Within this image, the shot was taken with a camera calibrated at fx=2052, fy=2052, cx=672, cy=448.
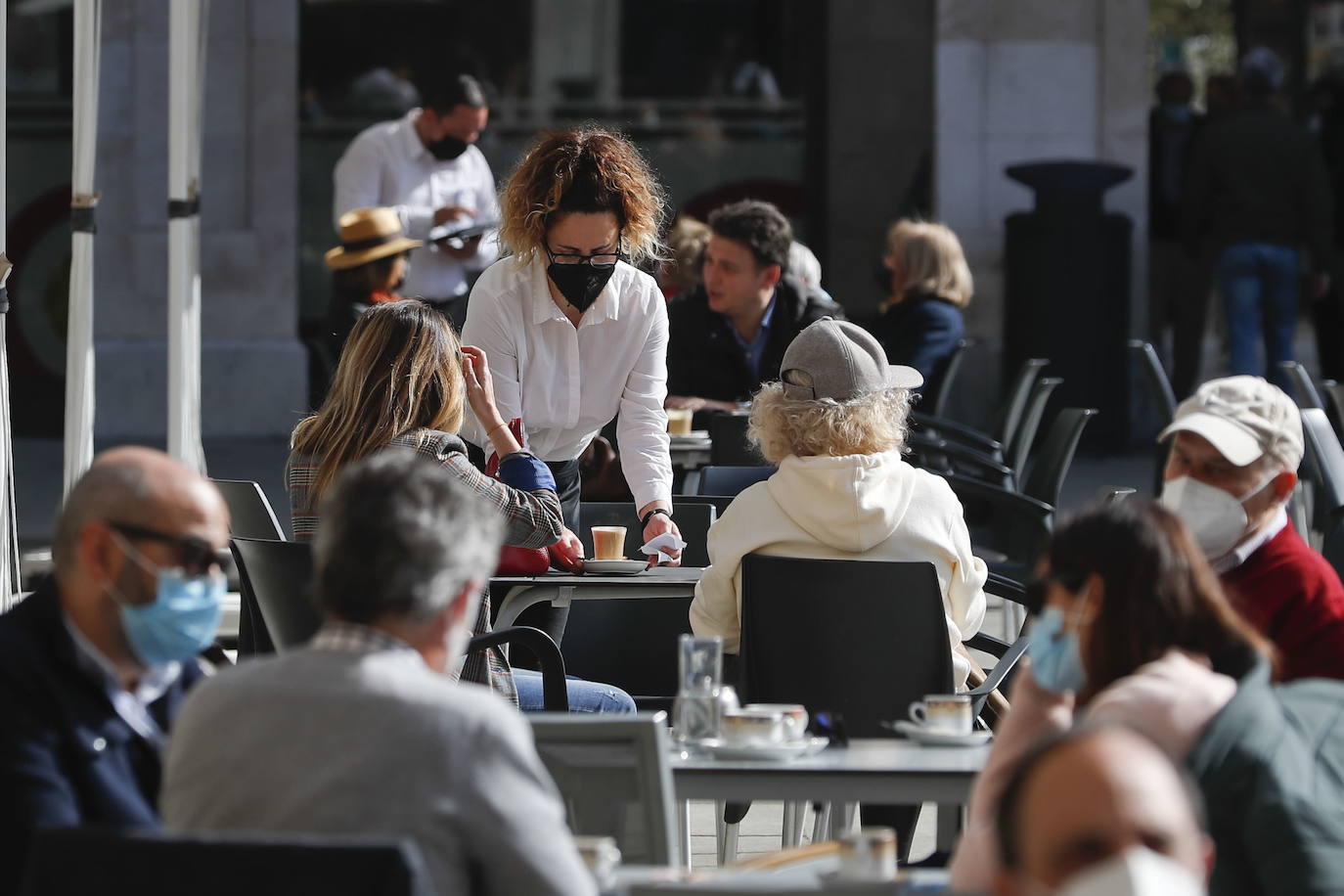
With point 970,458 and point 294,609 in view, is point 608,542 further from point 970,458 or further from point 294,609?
point 970,458

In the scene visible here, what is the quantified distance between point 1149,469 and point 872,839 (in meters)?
9.43

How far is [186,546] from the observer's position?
252cm

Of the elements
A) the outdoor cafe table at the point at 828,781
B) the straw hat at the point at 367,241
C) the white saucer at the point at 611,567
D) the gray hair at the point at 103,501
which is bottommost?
the outdoor cafe table at the point at 828,781

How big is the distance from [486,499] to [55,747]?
1.77m

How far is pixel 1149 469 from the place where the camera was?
37.9 feet

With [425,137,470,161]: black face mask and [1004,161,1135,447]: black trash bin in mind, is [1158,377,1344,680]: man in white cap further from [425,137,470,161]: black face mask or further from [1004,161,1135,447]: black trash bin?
[1004,161,1135,447]: black trash bin

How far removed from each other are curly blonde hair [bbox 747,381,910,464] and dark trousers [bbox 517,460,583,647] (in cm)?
84

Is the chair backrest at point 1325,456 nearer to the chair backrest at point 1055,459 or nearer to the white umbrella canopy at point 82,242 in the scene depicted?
the chair backrest at point 1055,459

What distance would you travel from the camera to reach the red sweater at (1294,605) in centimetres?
316

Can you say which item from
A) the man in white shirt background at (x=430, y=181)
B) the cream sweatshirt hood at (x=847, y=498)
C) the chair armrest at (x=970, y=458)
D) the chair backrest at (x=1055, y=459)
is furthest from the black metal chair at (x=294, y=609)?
the man in white shirt background at (x=430, y=181)

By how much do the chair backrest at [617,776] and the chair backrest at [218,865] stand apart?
0.70 m

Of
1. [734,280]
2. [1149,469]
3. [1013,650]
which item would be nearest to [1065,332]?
[1149,469]

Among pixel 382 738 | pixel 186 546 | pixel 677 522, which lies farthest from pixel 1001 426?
pixel 382 738

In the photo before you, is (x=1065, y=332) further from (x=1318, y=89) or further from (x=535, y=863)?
(x=535, y=863)
